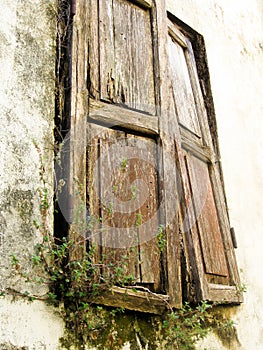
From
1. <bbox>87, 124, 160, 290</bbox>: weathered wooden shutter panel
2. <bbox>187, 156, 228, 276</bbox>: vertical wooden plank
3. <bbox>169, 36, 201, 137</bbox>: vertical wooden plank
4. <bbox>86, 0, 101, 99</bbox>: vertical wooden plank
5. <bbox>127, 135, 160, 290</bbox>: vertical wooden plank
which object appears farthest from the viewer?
<bbox>169, 36, 201, 137</bbox>: vertical wooden plank

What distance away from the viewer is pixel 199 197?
435 cm

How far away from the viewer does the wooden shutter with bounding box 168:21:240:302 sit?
4012 millimetres

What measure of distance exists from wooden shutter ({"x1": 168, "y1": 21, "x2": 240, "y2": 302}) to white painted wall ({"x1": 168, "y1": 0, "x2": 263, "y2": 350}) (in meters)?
0.34

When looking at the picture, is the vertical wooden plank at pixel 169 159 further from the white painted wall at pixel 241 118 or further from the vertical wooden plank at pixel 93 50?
the white painted wall at pixel 241 118

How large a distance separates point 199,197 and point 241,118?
165 cm

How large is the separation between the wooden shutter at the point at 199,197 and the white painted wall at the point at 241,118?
1.13 ft

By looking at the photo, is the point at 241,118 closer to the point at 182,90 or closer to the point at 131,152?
the point at 182,90

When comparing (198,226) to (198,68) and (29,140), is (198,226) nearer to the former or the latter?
(29,140)

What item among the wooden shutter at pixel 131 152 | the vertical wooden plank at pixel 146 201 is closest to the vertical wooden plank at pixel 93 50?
the wooden shutter at pixel 131 152

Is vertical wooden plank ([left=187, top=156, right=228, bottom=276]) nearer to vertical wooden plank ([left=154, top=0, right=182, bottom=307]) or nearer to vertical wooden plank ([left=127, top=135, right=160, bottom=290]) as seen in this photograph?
vertical wooden plank ([left=154, top=0, right=182, bottom=307])

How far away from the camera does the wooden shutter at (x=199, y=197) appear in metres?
4.01

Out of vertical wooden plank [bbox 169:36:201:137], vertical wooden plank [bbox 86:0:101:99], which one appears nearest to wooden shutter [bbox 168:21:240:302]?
vertical wooden plank [bbox 169:36:201:137]

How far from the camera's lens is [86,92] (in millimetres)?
3723

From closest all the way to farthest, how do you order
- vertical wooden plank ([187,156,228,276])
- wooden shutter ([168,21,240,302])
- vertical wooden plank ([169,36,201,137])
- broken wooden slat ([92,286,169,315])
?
broken wooden slat ([92,286,169,315])
wooden shutter ([168,21,240,302])
vertical wooden plank ([187,156,228,276])
vertical wooden plank ([169,36,201,137])
